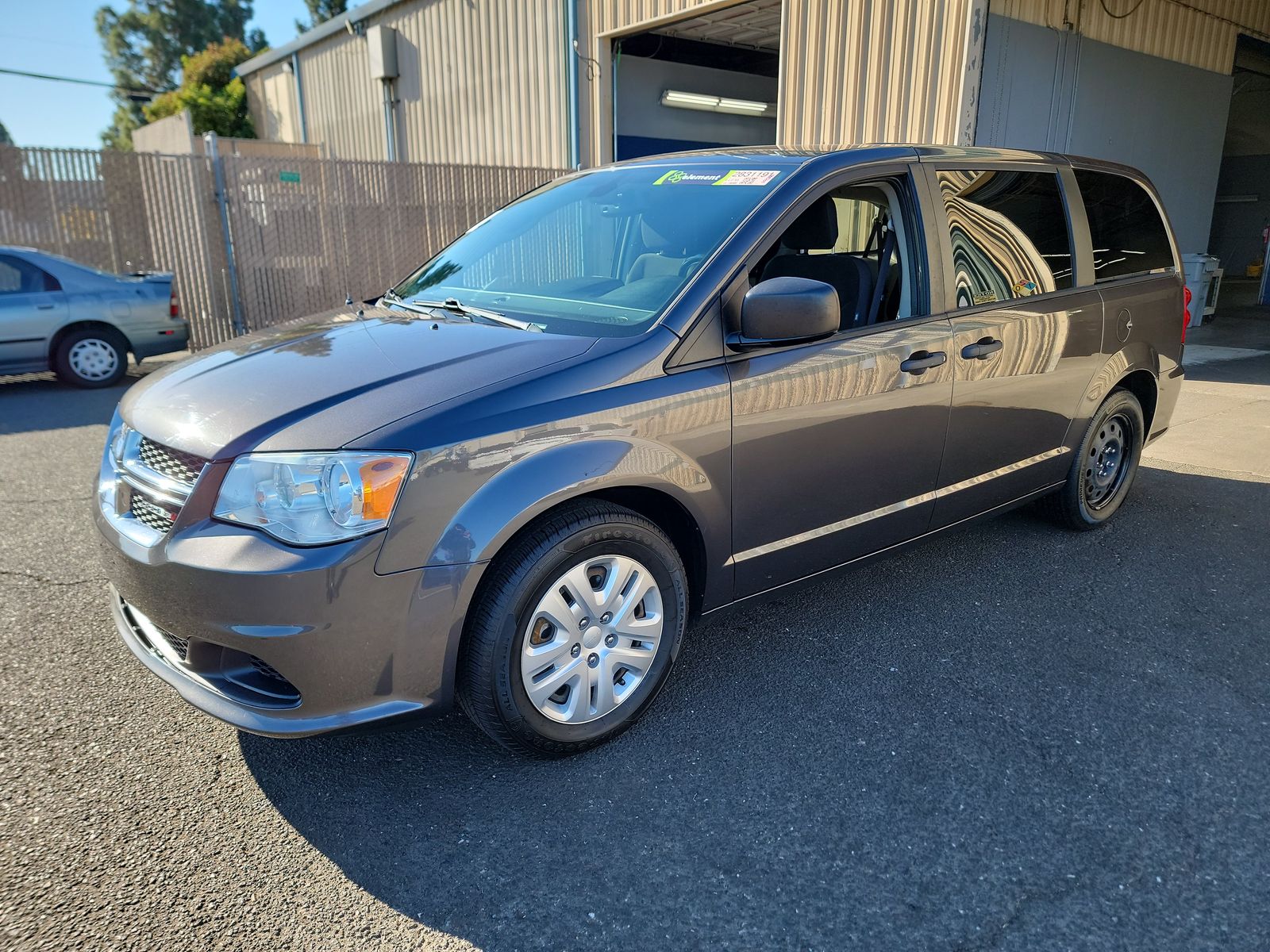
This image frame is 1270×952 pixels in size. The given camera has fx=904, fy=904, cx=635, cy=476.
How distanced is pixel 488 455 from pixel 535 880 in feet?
3.57

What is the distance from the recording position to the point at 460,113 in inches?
642

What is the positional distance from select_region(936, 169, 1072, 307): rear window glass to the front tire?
1771mm

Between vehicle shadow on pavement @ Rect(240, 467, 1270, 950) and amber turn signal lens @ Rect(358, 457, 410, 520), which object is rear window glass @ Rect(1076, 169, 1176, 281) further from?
amber turn signal lens @ Rect(358, 457, 410, 520)

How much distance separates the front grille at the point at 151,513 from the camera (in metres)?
2.43

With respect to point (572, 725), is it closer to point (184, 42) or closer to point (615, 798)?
point (615, 798)

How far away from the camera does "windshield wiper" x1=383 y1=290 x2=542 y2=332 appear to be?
9.75 ft

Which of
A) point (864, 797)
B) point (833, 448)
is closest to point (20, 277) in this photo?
point (833, 448)

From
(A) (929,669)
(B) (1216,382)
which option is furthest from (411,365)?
(B) (1216,382)

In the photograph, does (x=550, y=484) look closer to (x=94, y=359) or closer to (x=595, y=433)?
(x=595, y=433)

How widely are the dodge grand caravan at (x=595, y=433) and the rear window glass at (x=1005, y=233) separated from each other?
15mm

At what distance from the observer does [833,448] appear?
315cm

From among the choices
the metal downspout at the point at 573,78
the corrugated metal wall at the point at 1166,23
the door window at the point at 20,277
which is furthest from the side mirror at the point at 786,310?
the metal downspout at the point at 573,78

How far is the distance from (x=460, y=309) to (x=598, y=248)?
0.58 meters

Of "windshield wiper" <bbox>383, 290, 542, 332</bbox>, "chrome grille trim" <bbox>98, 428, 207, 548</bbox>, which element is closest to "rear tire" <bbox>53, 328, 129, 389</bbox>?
"windshield wiper" <bbox>383, 290, 542, 332</bbox>
